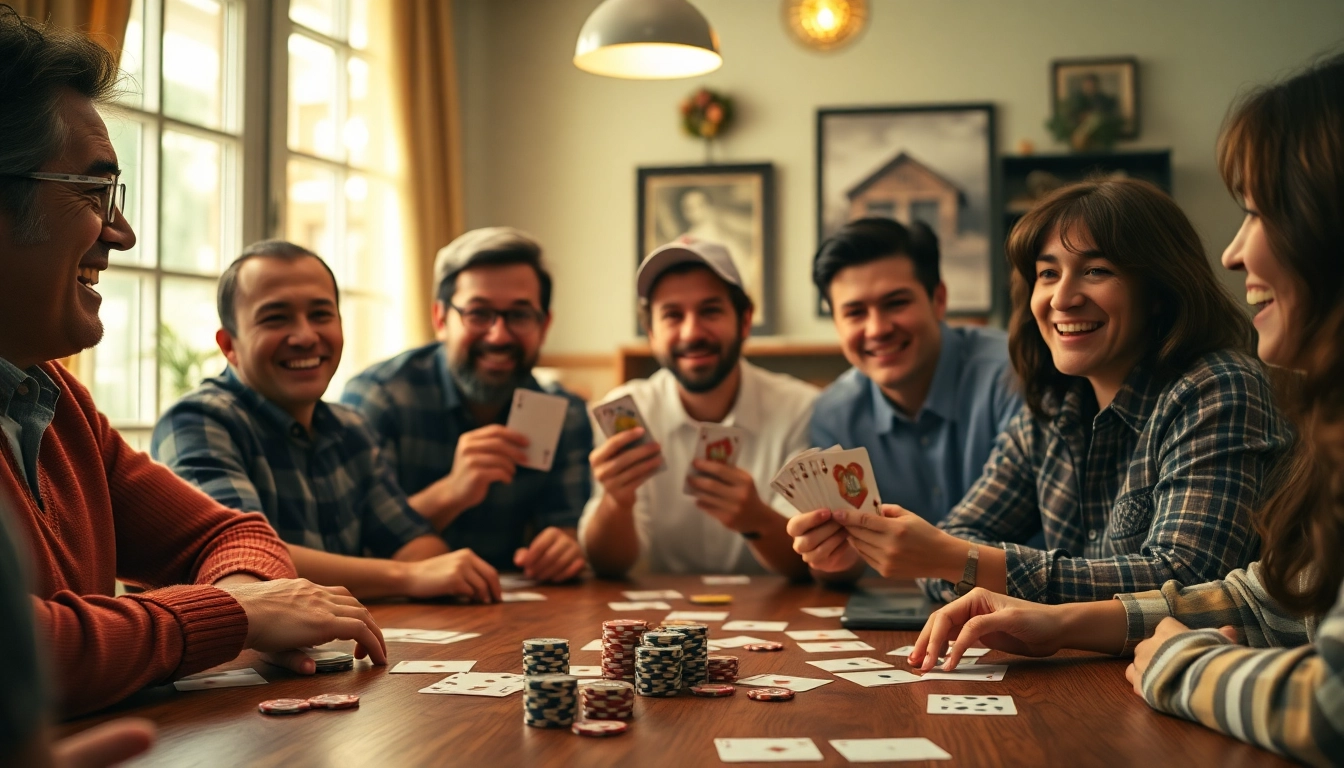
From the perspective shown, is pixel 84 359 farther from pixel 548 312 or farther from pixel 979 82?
pixel 979 82

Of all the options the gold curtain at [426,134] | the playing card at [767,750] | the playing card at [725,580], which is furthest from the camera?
the gold curtain at [426,134]

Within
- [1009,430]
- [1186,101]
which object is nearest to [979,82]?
[1186,101]

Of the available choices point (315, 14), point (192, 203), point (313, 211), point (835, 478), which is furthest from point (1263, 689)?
point (315, 14)

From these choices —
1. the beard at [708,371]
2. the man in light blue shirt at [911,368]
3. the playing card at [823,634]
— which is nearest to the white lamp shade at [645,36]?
the man in light blue shirt at [911,368]

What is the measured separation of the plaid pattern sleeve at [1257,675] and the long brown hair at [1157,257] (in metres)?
0.47

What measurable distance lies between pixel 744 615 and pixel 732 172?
412 cm

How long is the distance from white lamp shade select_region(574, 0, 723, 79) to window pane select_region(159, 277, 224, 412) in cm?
181

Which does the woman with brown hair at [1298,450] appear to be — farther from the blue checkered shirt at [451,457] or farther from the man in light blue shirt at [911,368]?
the blue checkered shirt at [451,457]

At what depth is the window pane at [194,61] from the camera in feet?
12.9

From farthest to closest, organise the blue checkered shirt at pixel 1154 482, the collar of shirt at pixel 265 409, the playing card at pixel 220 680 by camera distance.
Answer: the collar of shirt at pixel 265 409 < the blue checkered shirt at pixel 1154 482 < the playing card at pixel 220 680

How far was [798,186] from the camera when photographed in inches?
236

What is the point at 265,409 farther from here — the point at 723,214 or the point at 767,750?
the point at 723,214

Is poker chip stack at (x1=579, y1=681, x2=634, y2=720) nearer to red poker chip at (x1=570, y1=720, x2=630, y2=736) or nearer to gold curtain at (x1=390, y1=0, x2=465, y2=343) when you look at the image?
red poker chip at (x1=570, y1=720, x2=630, y2=736)

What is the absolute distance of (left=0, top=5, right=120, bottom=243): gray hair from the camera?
4.96 ft
